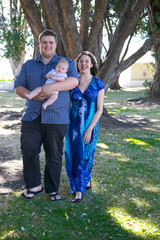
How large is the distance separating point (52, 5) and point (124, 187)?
5.92 metres

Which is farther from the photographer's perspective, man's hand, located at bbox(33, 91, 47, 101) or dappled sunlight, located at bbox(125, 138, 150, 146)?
dappled sunlight, located at bbox(125, 138, 150, 146)

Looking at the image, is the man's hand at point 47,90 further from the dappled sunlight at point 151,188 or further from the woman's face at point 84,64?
the dappled sunlight at point 151,188

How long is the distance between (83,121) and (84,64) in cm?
75

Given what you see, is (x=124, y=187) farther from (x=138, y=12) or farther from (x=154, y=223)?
(x=138, y=12)

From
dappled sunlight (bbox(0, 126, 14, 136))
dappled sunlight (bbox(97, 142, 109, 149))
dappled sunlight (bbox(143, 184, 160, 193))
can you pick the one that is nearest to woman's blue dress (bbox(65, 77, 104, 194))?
dappled sunlight (bbox(143, 184, 160, 193))

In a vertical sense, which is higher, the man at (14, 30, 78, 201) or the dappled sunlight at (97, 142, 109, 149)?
the man at (14, 30, 78, 201)

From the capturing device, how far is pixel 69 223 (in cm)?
365

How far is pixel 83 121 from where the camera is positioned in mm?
Result: 4199

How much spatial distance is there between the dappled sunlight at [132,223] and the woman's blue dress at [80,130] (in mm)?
589

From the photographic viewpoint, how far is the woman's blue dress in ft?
13.8

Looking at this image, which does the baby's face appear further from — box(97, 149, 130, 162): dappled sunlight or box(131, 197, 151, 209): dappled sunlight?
box(97, 149, 130, 162): dappled sunlight

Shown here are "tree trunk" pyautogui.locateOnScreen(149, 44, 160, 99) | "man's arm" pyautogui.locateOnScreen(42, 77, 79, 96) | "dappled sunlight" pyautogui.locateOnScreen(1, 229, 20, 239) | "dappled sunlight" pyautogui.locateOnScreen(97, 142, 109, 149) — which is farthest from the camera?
"tree trunk" pyautogui.locateOnScreen(149, 44, 160, 99)

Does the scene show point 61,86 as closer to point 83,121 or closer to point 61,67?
point 61,67

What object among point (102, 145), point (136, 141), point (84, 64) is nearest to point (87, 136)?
point (84, 64)
